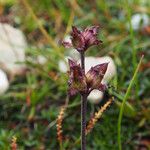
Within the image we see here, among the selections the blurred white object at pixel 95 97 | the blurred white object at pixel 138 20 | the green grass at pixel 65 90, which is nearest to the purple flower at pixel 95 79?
the green grass at pixel 65 90

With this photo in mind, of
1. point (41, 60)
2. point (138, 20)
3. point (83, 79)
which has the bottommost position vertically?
point (83, 79)

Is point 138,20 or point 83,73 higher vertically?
point 138,20

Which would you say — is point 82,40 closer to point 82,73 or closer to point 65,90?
point 82,73

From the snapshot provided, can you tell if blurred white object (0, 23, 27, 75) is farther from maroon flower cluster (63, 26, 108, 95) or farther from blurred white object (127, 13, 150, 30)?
maroon flower cluster (63, 26, 108, 95)

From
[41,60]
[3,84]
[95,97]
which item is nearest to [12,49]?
[41,60]

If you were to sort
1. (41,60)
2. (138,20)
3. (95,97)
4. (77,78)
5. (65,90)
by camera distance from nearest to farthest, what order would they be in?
(77,78)
(95,97)
(65,90)
(41,60)
(138,20)

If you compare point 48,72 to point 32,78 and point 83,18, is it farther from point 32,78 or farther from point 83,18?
point 83,18

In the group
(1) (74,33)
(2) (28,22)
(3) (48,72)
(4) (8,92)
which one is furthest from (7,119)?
(1) (74,33)
